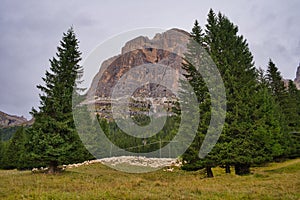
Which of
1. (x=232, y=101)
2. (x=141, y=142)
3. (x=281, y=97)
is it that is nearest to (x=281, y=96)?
(x=281, y=97)

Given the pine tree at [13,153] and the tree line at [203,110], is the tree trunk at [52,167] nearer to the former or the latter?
the tree line at [203,110]

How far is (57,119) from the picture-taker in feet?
67.3

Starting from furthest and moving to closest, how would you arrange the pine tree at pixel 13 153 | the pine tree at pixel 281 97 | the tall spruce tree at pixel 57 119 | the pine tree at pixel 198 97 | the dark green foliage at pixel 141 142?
1. the dark green foliage at pixel 141 142
2. the pine tree at pixel 13 153
3. the pine tree at pixel 281 97
4. the tall spruce tree at pixel 57 119
5. the pine tree at pixel 198 97

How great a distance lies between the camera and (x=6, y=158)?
4981cm

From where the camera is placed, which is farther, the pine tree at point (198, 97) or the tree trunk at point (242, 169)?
the tree trunk at point (242, 169)

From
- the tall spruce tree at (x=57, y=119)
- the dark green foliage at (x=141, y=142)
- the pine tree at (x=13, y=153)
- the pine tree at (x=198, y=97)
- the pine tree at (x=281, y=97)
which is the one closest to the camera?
the pine tree at (x=198, y=97)

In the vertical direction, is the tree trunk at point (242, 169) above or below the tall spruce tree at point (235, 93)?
below

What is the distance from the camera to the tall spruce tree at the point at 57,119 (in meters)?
19.1

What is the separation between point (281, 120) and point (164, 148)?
32015mm

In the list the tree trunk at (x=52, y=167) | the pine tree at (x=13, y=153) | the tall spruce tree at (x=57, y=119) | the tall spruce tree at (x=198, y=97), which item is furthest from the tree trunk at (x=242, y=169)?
the pine tree at (x=13, y=153)

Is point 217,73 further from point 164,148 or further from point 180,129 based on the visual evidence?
point 164,148

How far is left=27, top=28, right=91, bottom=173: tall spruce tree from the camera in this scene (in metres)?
19.1

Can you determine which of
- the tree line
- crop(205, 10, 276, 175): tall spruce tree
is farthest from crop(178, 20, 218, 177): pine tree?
crop(205, 10, 276, 175): tall spruce tree

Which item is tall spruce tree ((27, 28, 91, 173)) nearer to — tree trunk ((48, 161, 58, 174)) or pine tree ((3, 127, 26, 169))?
tree trunk ((48, 161, 58, 174))
